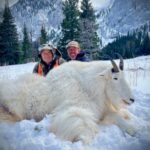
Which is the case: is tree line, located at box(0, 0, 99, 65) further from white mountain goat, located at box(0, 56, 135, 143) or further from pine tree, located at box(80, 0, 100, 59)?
white mountain goat, located at box(0, 56, 135, 143)

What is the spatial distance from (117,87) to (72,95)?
279 millimetres

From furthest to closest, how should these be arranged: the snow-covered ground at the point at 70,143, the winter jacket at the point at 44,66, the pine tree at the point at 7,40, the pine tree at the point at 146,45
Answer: the winter jacket at the point at 44,66 → the pine tree at the point at 146,45 → the pine tree at the point at 7,40 → the snow-covered ground at the point at 70,143

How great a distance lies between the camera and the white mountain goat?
1938mm

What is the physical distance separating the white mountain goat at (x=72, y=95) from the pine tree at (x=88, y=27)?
2.49 m

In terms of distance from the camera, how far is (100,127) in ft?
6.11

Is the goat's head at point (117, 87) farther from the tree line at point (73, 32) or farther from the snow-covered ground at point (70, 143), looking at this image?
the tree line at point (73, 32)

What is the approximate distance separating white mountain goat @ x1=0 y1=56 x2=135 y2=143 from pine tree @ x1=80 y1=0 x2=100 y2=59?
8.16ft

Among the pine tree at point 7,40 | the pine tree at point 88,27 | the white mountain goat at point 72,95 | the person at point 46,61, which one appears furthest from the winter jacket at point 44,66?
the pine tree at point 88,27

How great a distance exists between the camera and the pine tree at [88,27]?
484cm

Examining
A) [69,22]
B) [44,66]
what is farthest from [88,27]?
[44,66]

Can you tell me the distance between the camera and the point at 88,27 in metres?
5.26

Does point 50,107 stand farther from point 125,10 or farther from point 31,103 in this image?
point 125,10

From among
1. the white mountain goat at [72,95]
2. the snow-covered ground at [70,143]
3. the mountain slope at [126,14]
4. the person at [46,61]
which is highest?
the mountain slope at [126,14]

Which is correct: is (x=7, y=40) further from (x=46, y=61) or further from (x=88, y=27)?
(x=88, y=27)
